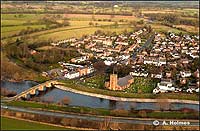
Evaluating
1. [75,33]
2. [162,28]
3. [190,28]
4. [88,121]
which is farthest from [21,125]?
[190,28]

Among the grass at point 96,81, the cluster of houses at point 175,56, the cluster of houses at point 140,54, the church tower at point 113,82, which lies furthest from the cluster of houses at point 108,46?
the church tower at point 113,82

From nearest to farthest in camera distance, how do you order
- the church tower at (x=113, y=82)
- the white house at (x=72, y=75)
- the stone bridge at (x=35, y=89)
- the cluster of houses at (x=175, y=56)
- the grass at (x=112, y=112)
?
the grass at (x=112, y=112) → the stone bridge at (x=35, y=89) → the church tower at (x=113, y=82) → the cluster of houses at (x=175, y=56) → the white house at (x=72, y=75)

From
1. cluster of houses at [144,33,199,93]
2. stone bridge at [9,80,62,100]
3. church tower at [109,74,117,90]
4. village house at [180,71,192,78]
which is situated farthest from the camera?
village house at [180,71,192,78]

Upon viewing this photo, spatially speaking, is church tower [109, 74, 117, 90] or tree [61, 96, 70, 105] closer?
tree [61, 96, 70, 105]

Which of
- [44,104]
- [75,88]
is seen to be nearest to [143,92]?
[75,88]

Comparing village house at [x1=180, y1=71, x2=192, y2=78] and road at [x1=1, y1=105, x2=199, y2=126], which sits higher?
village house at [x1=180, y1=71, x2=192, y2=78]

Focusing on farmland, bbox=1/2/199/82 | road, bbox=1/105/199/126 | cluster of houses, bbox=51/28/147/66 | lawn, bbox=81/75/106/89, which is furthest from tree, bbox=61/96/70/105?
cluster of houses, bbox=51/28/147/66

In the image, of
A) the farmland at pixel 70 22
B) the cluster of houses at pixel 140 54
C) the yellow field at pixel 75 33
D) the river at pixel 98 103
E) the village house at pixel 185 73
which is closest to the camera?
the river at pixel 98 103

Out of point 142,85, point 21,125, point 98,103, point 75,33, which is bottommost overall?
point 98,103

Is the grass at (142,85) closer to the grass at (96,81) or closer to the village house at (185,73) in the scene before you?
the grass at (96,81)

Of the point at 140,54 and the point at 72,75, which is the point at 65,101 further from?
the point at 140,54

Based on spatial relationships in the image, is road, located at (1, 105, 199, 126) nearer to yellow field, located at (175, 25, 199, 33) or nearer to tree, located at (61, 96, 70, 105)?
tree, located at (61, 96, 70, 105)

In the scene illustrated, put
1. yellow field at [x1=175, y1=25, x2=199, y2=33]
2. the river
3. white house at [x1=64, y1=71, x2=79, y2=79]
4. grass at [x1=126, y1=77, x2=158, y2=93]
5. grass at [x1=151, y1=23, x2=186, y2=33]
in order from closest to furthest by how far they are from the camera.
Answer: the river < grass at [x1=126, y1=77, x2=158, y2=93] < white house at [x1=64, y1=71, x2=79, y2=79] < yellow field at [x1=175, y1=25, x2=199, y2=33] < grass at [x1=151, y1=23, x2=186, y2=33]

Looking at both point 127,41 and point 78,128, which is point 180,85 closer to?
point 78,128
